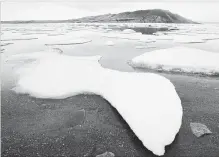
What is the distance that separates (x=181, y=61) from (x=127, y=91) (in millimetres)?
3521

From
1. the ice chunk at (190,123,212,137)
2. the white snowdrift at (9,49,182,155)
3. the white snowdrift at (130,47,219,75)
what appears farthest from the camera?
the white snowdrift at (130,47,219,75)

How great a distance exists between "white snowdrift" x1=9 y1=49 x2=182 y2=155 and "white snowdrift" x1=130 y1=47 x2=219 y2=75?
6.46 feet

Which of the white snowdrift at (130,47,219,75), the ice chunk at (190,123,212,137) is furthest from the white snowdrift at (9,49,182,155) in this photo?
the white snowdrift at (130,47,219,75)

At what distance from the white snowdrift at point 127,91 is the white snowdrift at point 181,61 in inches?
77.5

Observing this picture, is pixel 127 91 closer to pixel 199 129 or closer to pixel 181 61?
pixel 199 129

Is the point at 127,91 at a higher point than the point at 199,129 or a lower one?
higher

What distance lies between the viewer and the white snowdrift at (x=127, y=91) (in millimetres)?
3002

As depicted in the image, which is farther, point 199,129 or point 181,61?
point 181,61

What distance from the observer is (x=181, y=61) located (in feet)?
22.5

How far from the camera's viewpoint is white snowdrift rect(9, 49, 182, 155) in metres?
3.00

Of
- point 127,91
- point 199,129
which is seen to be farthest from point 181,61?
point 199,129

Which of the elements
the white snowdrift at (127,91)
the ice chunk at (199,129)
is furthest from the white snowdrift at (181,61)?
the ice chunk at (199,129)

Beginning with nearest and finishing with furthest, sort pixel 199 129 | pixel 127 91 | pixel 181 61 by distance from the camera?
pixel 199 129, pixel 127 91, pixel 181 61

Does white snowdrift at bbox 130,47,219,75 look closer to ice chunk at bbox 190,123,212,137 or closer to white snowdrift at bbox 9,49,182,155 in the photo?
white snowdrift at bbox 9,49,182,155
